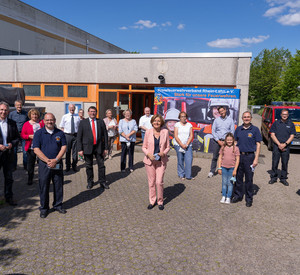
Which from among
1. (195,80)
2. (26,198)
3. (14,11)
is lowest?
(26,198)

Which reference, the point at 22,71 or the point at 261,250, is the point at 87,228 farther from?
the point at 22,71

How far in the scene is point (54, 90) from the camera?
12.2 meters

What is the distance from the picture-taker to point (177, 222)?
185 inches

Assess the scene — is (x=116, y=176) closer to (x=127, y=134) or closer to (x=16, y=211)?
(x=127, y=134)

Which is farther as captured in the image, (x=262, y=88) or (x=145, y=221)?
(x=262, y=88)

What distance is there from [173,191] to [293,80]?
3525 centimetres

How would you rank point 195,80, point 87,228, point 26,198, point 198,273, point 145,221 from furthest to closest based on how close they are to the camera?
point 195,80 → point 26,198 → point 145,221 → point 87,228 → point 198,273

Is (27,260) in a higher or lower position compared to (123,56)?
lower

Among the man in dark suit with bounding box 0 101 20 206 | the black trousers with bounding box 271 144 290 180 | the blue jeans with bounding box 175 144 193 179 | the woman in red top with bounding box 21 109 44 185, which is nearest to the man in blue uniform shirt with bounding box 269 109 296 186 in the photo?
the black trousers with bounding box 271 144 290 180

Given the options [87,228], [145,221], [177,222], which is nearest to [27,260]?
[87,228]

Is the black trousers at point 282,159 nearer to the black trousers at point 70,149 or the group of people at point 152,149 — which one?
the group of people at point 152,149

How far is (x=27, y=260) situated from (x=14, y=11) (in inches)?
1188

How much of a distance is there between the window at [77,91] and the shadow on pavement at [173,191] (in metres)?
6.86

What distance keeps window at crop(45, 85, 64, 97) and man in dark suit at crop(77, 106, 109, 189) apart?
254 inches
